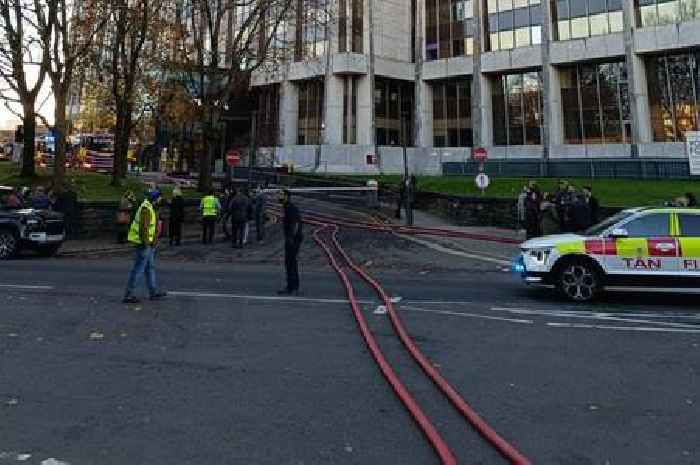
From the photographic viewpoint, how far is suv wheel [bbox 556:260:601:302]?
33.8 feet

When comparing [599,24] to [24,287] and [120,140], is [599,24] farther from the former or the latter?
[24,287]

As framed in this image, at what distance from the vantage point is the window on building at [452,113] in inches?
2005

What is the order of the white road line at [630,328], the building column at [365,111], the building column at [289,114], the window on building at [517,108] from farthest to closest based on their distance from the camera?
the building column at [289,114] < the building column at [365,111] < the window on building at [517,108] < the white road line at [630,328]

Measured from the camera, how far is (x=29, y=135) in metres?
27.3

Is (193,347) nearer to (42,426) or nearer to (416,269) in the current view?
(42,426)

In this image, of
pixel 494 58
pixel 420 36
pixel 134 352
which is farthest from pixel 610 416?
pixel 420 36

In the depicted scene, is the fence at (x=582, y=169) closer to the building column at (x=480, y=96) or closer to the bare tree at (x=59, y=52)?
the building column at (x=480, y=96)

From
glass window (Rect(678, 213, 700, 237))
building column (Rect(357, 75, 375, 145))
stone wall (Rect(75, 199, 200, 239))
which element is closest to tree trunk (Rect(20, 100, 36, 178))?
stone wall (Rect(75, 199, 200, 239))

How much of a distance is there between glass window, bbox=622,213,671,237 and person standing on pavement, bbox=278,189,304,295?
5.66 metres

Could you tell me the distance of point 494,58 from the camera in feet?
158

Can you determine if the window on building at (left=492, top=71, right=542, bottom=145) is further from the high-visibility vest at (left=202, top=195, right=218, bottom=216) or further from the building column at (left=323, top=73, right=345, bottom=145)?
the high-visibility vest at (left=202, top=195, right=218, bottom=216)

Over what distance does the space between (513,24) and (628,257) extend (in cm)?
4205

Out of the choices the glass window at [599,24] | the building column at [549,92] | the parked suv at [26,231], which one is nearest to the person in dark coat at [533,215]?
the parked suv at [26,231]

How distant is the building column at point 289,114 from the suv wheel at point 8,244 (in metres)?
37.4
